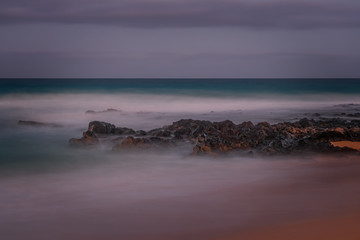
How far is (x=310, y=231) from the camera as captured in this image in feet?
10.3

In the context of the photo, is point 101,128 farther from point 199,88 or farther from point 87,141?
point 199,88

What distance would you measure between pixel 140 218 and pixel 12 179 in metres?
2.17

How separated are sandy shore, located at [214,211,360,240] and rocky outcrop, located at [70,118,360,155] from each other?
2.41 metres

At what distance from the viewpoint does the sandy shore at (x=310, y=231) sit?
10.0 feet

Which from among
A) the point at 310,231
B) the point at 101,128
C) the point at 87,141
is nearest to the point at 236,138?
the point at 87,141

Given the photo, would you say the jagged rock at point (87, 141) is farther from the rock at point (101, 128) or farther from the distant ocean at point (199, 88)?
the distant ocean at point (199, 88)

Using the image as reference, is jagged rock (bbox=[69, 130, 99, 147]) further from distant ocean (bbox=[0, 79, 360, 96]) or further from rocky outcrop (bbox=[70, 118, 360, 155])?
distant ocean (bbox=[0, 79, 360, 96])

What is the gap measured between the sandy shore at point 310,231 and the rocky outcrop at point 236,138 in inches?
94.7

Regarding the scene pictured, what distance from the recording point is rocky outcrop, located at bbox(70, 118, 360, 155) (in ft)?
19.1

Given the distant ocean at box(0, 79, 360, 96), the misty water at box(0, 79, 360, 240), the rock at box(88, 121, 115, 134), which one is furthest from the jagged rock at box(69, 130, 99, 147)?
the distant ocean at box(0, 79, 360, 96)

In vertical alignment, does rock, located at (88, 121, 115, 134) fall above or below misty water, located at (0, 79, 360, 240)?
above

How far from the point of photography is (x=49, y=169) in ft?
18.1

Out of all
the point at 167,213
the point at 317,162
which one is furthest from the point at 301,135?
the point at 167,213

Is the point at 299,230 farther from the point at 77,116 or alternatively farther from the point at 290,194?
the point at 77,116
